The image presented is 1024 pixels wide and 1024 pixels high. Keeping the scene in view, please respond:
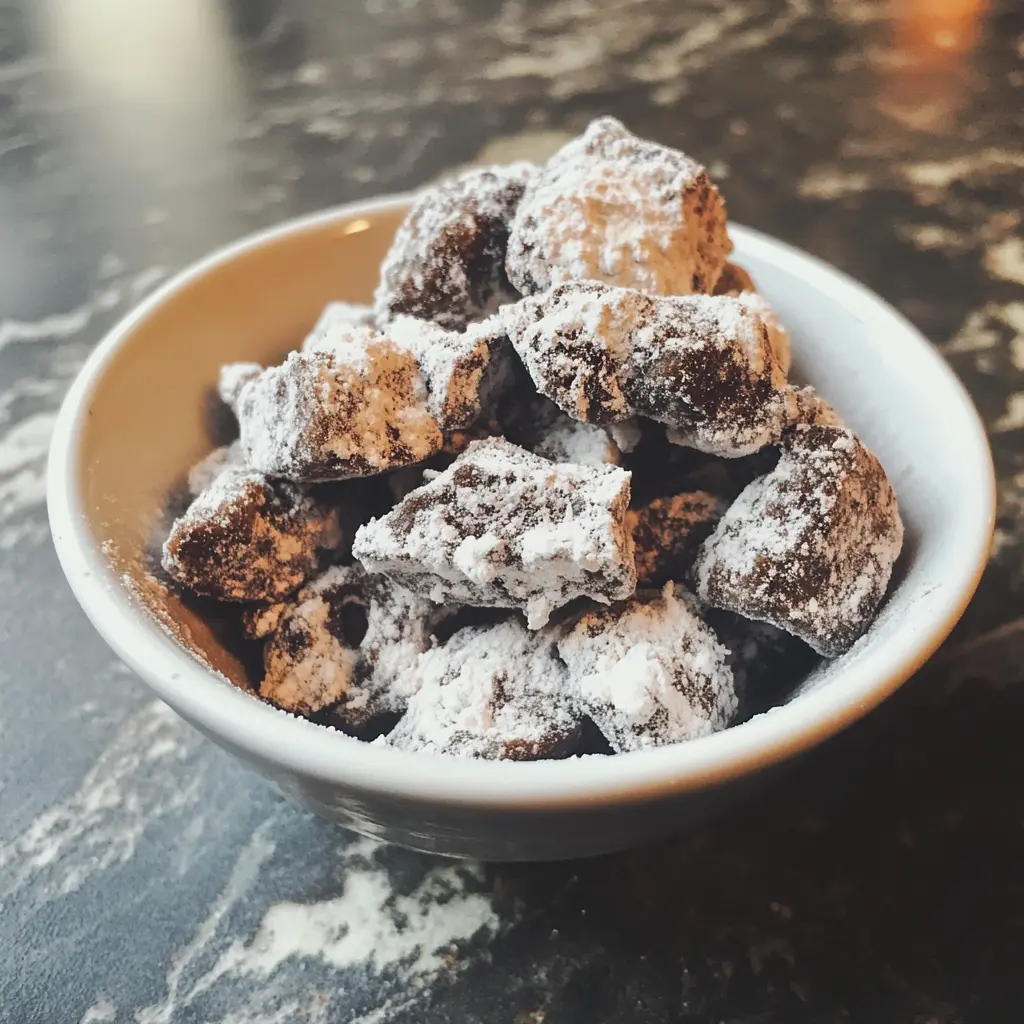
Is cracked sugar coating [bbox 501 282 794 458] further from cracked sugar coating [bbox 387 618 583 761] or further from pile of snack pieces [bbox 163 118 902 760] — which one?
cracked sugar coating [bbox 387 618 583 761]

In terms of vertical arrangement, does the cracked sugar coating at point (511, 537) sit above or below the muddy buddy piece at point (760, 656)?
above

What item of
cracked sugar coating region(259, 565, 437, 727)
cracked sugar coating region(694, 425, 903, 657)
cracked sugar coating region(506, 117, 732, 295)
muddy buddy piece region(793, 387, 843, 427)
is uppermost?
cracked sugar coating region(506, 117, 732, 295)

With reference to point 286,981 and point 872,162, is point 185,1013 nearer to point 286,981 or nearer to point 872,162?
point 286,981

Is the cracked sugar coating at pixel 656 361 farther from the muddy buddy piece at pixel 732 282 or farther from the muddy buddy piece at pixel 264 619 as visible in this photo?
the muddy buddy piece at pixel 264 619

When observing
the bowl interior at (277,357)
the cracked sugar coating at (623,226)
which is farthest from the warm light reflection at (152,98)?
the cracked sugar coating at (623,226)

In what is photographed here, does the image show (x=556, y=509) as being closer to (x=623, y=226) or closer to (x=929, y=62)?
(x=623, y=226)

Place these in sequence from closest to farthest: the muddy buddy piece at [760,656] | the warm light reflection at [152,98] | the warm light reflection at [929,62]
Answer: the muddy buddy piece at [760,656] < the warm light reflection at [152,98] < the warm light reflection at [929,62]

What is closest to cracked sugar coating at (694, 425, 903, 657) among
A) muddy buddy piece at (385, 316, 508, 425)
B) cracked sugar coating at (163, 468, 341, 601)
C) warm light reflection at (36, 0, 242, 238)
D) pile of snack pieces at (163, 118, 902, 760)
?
pile of snack pieces at (163, 118, 902, 760)
